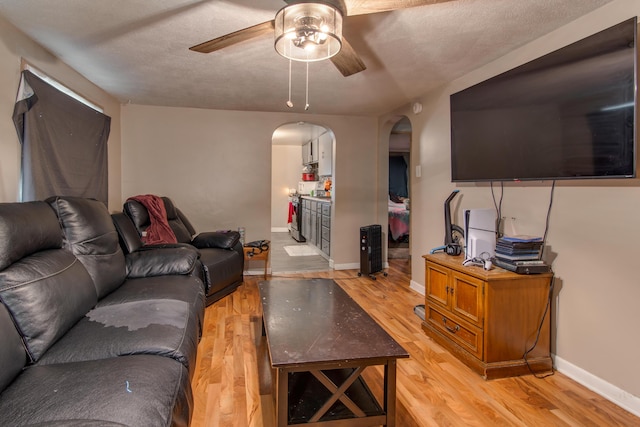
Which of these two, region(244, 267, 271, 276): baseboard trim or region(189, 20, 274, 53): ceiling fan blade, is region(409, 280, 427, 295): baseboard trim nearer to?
region(244, 267, 271, 276): baseboard trim

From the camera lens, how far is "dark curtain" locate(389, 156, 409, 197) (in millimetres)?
7766

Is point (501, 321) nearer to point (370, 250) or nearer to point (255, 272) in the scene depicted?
point (370, 250)

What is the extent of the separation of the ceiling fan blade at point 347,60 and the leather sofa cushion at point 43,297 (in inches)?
71.9

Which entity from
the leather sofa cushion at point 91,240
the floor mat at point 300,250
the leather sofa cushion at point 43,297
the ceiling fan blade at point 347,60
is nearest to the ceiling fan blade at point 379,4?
the ceiling fan blade at point 347,60

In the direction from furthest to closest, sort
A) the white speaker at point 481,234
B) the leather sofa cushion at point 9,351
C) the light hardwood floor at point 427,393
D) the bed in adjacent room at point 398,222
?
the bed in adjacent room at point 398,222 < the white speaker at point 481,234 < the light hardwood floor at point 427,393 < the leather sofa cushion at point 9,351

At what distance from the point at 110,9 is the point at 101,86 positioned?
71.9 inches

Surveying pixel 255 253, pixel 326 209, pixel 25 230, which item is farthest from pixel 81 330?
pixel 326 209

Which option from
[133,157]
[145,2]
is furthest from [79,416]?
[133,157]

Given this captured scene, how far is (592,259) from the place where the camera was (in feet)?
6.72

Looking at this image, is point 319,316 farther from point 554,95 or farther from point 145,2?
point 145,2

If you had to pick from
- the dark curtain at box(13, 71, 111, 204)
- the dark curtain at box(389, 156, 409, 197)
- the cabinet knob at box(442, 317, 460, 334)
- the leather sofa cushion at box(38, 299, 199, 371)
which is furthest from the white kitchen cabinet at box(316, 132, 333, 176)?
the leather sofa cushion at box(38, 299, 199, 371)

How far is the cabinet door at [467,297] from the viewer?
7.21 feet

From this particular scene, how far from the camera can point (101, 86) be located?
11.8 feet

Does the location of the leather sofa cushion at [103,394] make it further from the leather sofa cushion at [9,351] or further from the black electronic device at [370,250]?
the black electronic device at [370,250]
